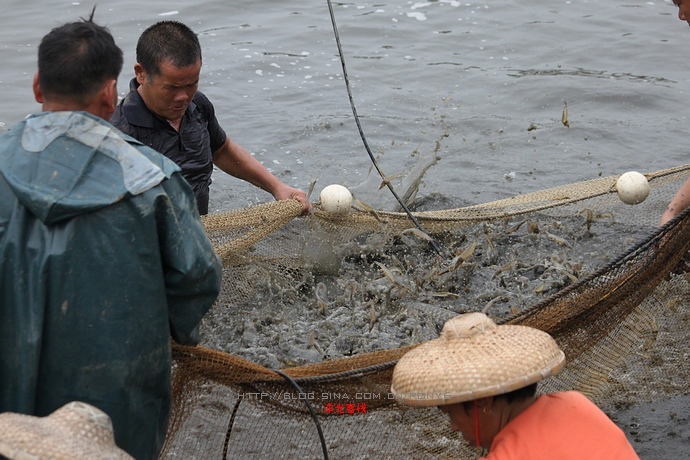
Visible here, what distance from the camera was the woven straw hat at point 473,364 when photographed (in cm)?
Result: 195

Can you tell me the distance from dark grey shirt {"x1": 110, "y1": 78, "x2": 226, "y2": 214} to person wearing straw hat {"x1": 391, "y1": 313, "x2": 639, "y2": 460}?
235 centimetres

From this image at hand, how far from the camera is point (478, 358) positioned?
6.57 feet

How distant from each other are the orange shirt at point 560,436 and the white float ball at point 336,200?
8.24ft

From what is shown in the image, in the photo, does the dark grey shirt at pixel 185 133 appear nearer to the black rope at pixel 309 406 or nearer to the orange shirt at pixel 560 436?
the black rope at pixel 309 406

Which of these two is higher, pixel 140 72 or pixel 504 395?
pixel 140 72

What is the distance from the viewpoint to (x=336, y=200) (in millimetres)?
4469

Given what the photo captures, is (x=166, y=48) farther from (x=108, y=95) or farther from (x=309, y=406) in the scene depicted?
(x=309, y=406)

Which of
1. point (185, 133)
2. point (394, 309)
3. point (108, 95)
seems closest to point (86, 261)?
point (108, 95)

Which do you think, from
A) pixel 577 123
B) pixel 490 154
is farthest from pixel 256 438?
pixel 577 123

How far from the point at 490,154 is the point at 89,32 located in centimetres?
563

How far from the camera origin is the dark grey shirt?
13.1 feet

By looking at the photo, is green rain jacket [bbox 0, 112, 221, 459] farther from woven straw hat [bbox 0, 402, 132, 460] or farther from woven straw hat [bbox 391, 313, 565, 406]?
woven straw hat [bbox 391, 313, 565, 406]

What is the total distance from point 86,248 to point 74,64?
532mm

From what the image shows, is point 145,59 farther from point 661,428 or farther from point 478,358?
point 661,428
